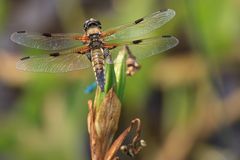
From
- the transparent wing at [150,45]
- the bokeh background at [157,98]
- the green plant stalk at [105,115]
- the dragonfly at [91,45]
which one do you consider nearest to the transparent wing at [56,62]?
the dragonfly at [91,45]

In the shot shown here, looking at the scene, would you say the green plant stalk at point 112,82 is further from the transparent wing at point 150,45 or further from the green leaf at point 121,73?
the transparent wing at point 150,45

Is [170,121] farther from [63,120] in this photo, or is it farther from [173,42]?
[173,42]

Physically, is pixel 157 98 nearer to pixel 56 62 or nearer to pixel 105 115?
pixel 56 62

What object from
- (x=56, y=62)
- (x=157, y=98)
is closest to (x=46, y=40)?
(x=56, y=62)

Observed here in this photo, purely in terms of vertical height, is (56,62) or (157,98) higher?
(56,62)

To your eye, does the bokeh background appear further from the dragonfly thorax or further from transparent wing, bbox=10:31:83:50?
the dragonfly thorax

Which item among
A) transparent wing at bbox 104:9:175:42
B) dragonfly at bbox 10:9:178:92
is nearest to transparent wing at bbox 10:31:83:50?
dragonfly at bbox 10:9:178:92

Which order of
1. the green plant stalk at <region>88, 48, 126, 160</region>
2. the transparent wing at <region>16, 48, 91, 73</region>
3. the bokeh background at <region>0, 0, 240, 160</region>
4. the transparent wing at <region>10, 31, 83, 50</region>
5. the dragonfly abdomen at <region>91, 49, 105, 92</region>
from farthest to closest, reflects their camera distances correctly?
the bokeh background at <region>0, 0, 240, 160</region> → the transparent wing at <region>10, 31, 83, 50</region> → the transparent wing at <region>16, 48, 91, 73</region> → the dragonfly abdomen at <region>91, 49, 105, 92</region> → the green plant stalk at <region>88, 48, 126, 160</region>
